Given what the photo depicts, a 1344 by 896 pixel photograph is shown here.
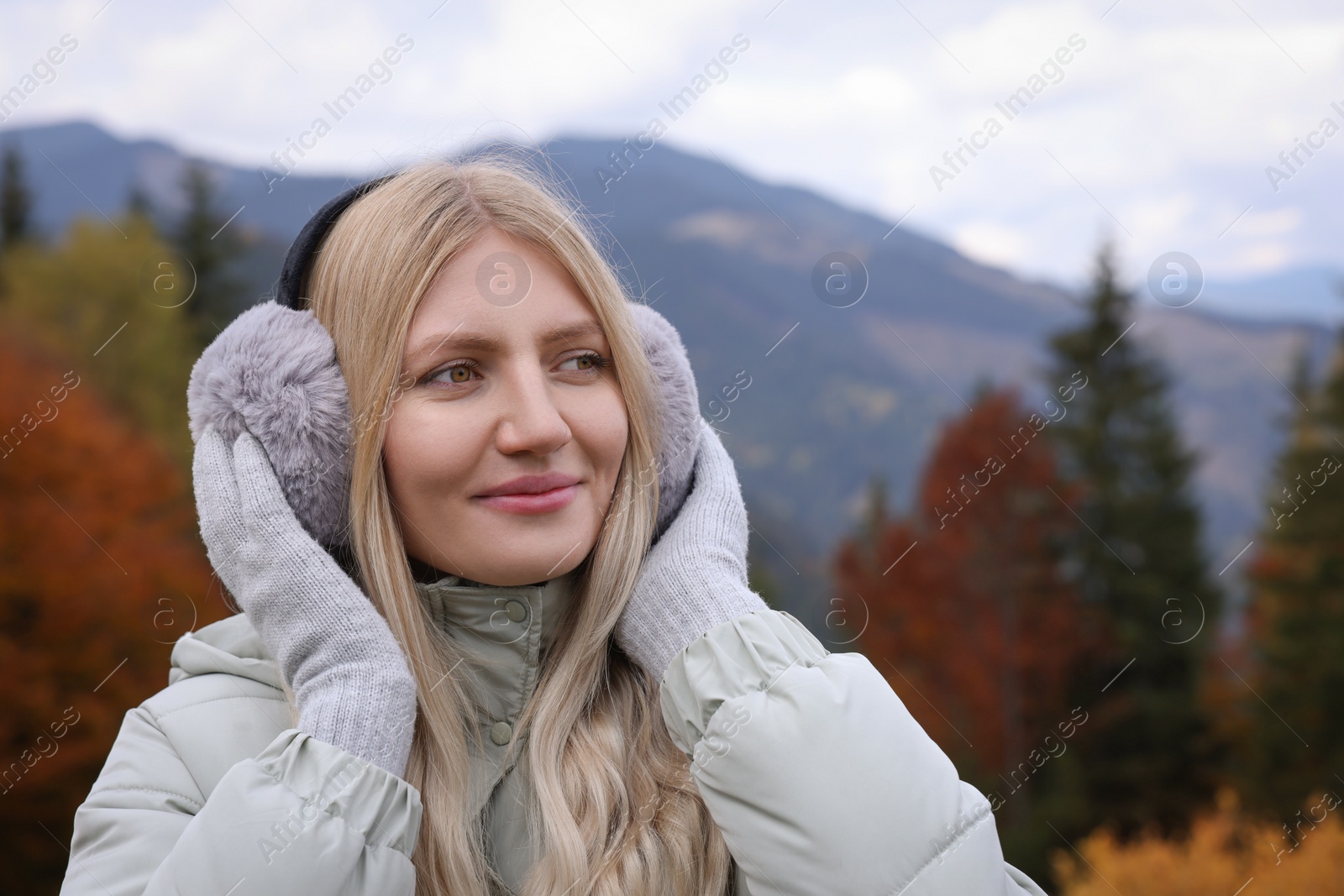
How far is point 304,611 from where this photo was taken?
6.95 ft

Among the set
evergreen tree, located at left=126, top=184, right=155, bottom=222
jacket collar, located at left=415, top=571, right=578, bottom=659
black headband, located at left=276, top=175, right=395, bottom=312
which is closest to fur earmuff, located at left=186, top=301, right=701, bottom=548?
black headband, located at left=276, top=175, right=395, bottom=312

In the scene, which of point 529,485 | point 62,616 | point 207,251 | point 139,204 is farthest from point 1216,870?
point 139,204

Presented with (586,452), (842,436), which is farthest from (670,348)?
(842,436)

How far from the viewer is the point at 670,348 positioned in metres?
2.52

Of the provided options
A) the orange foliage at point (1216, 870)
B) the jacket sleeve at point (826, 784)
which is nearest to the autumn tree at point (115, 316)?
the orange foliage at point (1216, 870)

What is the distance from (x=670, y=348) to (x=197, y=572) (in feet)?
70.4

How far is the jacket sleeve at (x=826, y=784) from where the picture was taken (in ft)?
6.15

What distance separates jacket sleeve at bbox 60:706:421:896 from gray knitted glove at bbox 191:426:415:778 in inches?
3.1

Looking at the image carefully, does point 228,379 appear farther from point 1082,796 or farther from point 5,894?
point 1082,796

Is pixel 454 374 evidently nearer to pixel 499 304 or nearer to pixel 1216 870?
pixel 499 304

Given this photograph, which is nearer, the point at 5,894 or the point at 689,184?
the point at 5,894

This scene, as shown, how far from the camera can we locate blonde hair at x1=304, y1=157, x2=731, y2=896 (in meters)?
2.11

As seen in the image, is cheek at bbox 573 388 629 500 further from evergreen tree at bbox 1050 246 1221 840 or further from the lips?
evergreen tree at bbox 1050 246 1221 840

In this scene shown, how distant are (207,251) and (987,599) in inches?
940
